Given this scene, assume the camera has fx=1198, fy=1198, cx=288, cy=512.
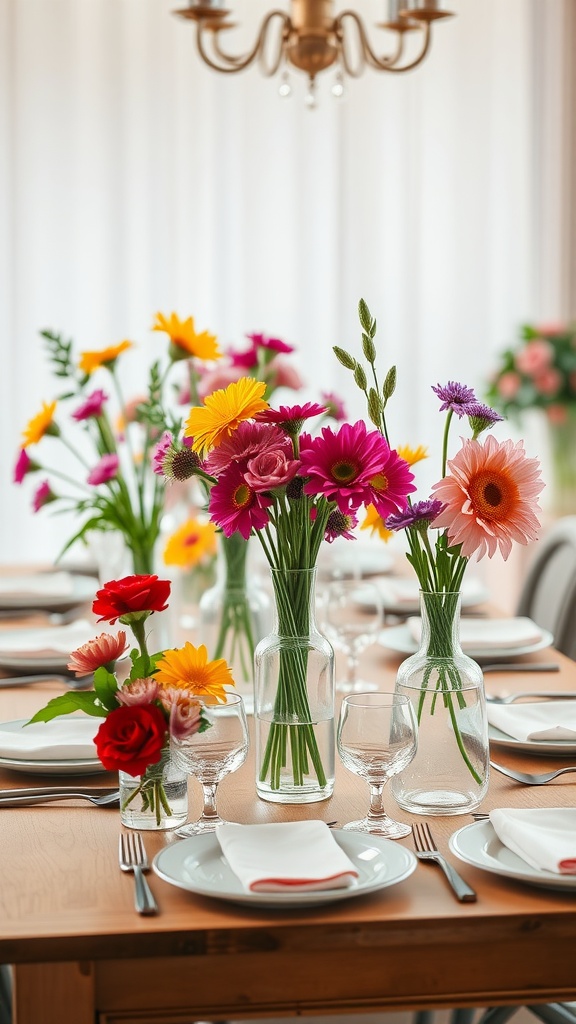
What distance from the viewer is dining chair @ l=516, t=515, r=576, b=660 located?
2.36 m

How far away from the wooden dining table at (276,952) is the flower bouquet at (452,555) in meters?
0.19

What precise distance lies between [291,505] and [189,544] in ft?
2.85

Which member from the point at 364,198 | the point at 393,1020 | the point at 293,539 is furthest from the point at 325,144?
the point at 293,539

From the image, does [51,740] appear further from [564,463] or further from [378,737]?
[564,463]

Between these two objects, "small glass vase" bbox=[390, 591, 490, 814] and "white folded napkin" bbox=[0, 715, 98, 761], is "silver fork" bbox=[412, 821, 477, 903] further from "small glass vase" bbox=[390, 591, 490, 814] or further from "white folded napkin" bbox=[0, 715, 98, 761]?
"white folded napkin" bbox=[0, 715, 98, 761]

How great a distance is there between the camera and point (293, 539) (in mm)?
1185

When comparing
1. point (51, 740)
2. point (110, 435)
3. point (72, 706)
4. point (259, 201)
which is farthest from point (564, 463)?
point (72, 706)

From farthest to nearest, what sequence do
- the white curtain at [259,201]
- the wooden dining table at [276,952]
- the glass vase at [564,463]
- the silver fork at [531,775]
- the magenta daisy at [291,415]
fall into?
the glass vase at [564,463] → the white curtain at [259,201] → the silver fork at [531,775] → the magenta daisy at [291,415] → the wooden dining table at [276,952]

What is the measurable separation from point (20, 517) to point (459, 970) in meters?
3.36

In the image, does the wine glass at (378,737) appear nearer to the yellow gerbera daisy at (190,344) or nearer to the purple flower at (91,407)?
the yellow gerbera daisy at (190,344)

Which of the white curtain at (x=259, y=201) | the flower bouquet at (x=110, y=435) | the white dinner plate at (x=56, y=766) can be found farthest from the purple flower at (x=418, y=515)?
the white curtain at (x=259, y=201)

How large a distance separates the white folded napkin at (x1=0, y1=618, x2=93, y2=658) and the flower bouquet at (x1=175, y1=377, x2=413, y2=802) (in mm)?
719

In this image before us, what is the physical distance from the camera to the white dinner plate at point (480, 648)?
1.85m

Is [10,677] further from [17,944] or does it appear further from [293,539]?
[17,944]
